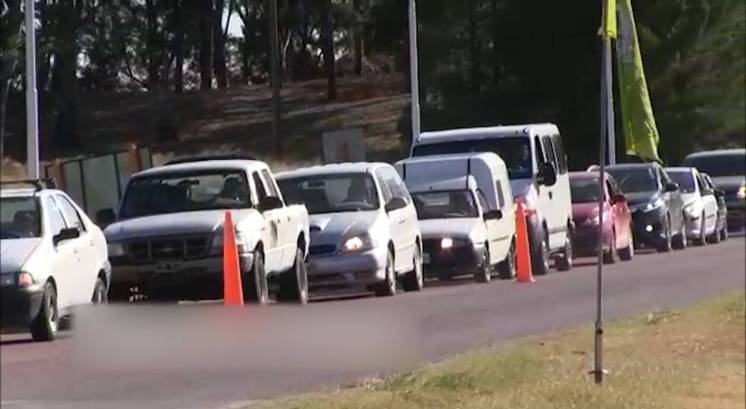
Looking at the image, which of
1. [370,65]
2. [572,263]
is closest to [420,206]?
[572,263]

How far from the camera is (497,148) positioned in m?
16.2

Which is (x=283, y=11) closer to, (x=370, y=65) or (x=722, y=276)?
(x=370, y=65)

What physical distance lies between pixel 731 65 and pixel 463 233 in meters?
4.18

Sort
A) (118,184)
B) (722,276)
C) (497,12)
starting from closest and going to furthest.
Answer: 1. (118,184)
2. (497,12)
3. (722,276)

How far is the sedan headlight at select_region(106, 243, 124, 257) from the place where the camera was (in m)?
9.86

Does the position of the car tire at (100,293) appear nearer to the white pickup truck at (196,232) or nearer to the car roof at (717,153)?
the white pickup truck at (196,232)

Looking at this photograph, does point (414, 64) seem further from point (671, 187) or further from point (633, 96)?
point (671, 187)

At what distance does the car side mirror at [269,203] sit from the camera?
10969 millimetres

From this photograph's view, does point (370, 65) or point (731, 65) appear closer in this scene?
point (370, 65)

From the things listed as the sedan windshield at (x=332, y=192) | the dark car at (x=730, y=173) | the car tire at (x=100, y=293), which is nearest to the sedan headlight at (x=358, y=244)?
the sedan windshield at (x=332, y=192)

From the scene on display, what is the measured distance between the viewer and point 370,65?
11922 millimetres

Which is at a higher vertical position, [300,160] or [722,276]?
[300,160]

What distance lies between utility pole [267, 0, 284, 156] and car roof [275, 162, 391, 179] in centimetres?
63

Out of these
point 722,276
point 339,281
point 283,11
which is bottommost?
point 722,276
